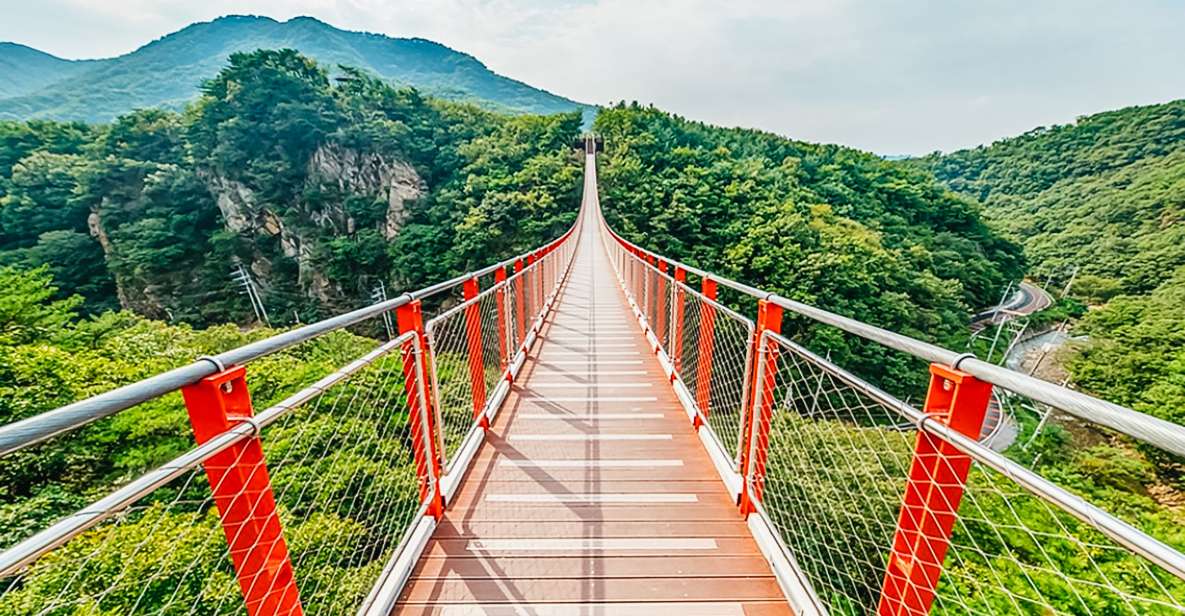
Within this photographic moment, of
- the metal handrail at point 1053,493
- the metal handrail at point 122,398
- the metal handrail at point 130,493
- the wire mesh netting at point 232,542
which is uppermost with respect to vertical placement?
the metal handrail at point 122,398

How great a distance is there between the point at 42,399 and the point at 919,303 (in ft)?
103

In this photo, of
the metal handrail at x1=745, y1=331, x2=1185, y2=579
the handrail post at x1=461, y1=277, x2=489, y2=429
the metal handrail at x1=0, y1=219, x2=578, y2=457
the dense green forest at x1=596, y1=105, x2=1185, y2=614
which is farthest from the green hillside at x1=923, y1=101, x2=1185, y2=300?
the metal handrail at x1=0, y1=219, x2=578, y2=457

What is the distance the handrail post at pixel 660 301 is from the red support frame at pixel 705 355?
111cm

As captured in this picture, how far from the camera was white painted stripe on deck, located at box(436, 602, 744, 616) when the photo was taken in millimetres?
1844

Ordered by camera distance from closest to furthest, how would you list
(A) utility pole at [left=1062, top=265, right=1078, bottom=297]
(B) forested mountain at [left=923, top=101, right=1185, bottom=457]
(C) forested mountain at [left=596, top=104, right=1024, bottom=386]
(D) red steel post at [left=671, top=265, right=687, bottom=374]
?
(D) red steel post at [left=671, top=265, right=687, bottom=374] < (B) forested mountain at [left=923, top=101, right=1185, bottom=457] < (C) forested mountain at [left=596, top=104, right=1024, bottom=386] < (A) utility pole at [left=1062, top=265, right=1078, bottom=297]

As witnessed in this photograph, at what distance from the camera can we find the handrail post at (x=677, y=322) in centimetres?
395

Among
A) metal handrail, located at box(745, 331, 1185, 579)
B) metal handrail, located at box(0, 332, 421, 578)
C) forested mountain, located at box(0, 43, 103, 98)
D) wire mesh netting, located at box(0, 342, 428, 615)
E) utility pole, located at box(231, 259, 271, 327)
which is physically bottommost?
utility pole, located at box(231, 259, 271, 327)

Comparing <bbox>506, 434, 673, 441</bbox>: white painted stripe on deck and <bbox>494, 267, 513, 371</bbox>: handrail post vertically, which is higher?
<bbox>494, 267, 513, 371</bbox>: handrail post

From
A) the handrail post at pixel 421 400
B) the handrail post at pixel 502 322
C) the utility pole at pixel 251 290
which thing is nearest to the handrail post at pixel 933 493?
the handrail post at pixel 421 400

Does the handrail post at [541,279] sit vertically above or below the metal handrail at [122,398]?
below

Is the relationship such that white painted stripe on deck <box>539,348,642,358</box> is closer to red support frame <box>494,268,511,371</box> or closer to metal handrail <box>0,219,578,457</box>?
red support frame <box>494,268,511,371</box>

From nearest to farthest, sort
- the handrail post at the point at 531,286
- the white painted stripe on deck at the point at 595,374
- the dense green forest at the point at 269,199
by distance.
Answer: the white painted stripe on deck at the point at 595,374 → the handrail post at the point at 531,286 → the dense green forest at the point at 269,199

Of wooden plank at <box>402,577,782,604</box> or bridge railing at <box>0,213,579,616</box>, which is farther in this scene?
wooden plank at <box>402,577,782,604</box>

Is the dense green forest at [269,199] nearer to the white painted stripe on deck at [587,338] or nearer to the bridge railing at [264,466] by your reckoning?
the bridge railing at [264,466]
